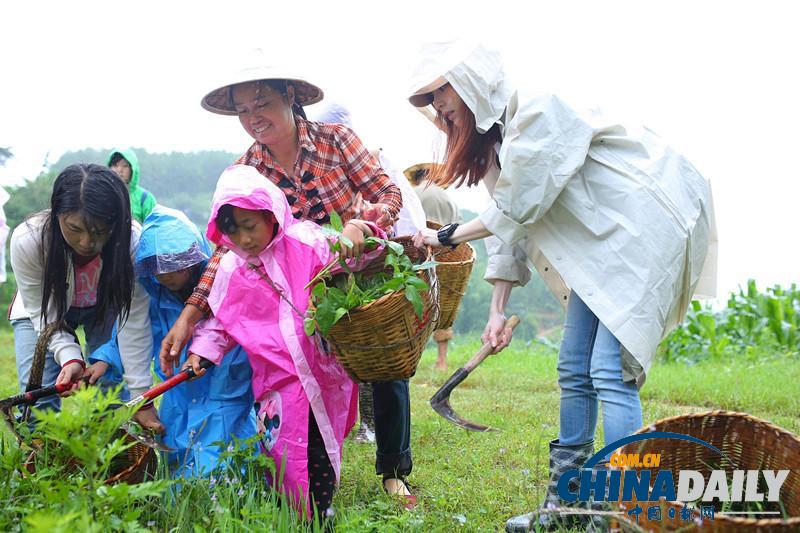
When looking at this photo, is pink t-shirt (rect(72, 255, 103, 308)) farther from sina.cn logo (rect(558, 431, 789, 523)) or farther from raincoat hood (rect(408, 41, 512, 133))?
sina.cn logo (rect(558, 431, 789, 523))

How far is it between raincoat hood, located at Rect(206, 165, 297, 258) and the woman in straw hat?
7.0 inches

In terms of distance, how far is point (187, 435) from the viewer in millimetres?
3080

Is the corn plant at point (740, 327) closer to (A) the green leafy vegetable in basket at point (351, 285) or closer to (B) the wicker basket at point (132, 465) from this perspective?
(A) the green leafy vegetable in basket at point (351, 285)

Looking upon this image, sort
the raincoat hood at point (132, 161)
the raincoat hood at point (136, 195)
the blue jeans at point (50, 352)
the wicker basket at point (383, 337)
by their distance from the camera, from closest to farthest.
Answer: the wicker basket at point (383, 337) → the blue jeans at point (50, 352) → the raincoat hood at point (136, 195) → the raincoat hood at point (132, 161)

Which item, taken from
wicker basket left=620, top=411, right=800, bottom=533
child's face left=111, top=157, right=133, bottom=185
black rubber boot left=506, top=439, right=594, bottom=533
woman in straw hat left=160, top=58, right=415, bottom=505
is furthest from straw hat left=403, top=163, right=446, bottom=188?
wicker basket left=620, top=411, right=800, bottom=533

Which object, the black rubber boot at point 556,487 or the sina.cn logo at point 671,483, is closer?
the sina.cn logo at point 671,483

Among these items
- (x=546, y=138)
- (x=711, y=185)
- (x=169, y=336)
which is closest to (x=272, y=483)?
(x=169, y=336)

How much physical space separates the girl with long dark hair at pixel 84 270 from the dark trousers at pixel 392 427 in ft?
3.03

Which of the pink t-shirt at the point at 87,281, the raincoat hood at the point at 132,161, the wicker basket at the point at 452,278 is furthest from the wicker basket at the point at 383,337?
the raincoat hood at the point at 132,161

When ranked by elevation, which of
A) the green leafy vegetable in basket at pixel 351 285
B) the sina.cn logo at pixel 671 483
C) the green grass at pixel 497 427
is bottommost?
the green grass at pixel 497 427

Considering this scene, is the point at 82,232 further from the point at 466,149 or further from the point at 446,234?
the point at 466,149

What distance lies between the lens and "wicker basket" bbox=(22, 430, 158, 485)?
245 cm

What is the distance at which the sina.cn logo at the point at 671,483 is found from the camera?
191 cm

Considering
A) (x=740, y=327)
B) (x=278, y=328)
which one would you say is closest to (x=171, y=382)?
(x=278, y=328)
